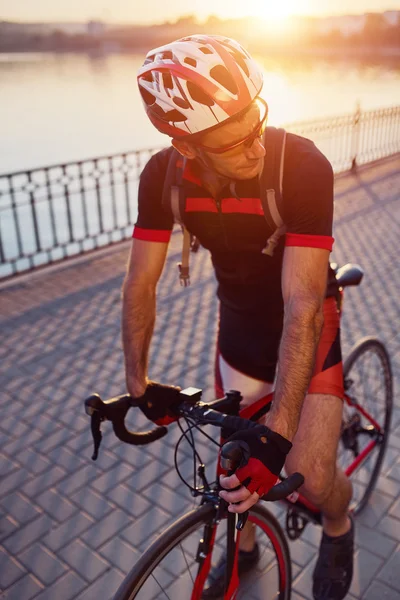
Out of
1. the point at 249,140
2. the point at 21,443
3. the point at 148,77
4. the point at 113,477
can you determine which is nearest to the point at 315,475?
the point at 249,140

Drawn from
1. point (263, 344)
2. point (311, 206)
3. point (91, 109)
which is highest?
point (311, 206)

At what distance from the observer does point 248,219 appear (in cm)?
246

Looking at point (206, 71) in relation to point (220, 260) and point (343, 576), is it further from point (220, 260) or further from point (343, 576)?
point (343, 576)

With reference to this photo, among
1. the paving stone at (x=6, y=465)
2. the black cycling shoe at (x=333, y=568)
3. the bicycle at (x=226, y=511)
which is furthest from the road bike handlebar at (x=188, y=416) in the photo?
the paving stone at (x=6, y=465)

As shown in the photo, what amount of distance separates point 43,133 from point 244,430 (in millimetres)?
28665

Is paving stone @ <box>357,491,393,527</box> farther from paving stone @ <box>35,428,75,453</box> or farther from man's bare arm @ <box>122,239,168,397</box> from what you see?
paving stone @ <box>35,428,75,453</box>

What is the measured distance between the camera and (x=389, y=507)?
146 inches

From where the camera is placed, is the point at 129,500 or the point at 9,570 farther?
the point at 129,500

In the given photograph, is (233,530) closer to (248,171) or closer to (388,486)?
(248,171)

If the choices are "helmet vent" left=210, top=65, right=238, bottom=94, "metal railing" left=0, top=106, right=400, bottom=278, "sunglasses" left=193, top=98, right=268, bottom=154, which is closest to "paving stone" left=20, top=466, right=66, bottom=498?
"sunglasses" left=193, top=98, right=268, bottom=154

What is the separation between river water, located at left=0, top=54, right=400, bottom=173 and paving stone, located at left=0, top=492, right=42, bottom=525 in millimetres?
3627

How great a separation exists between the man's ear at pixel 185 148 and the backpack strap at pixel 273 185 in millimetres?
272

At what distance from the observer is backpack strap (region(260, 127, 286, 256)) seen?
229 centimetres

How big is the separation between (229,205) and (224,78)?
0.50 m
